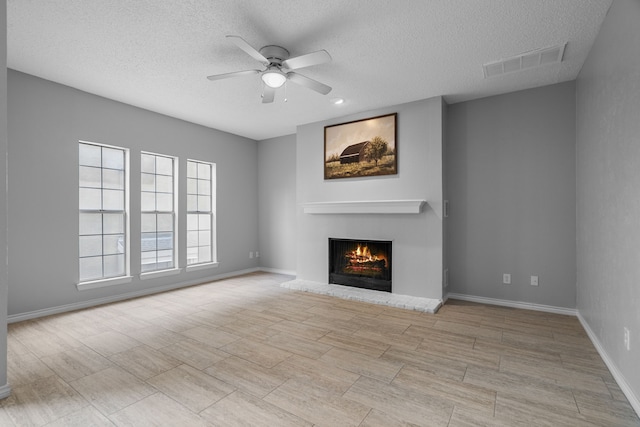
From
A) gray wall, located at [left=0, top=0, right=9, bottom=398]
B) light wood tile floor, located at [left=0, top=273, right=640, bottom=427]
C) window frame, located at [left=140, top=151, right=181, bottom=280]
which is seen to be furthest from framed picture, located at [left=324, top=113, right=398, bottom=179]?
gray wall, located at [left=0, top=0, right=9, bottom=398]

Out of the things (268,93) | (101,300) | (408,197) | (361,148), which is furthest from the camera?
(361,148)

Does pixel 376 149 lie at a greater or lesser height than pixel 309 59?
lesser

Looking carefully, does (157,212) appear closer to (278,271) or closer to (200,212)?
(200,212)

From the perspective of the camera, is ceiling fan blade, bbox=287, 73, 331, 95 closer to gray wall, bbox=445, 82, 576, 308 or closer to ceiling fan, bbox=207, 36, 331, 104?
ceiling fan, bbox=207, 36, 331, 104

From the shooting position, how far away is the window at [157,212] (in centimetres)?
476

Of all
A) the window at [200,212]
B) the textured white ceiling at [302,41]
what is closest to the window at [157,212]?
the window at [200,212]

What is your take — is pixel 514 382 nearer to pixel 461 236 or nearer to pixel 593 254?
pixel 593 254

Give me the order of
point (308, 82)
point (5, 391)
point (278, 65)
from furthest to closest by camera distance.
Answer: point (308, 82)
point (278, 65)
point (5, 391)

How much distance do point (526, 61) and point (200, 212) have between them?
17.0 ft

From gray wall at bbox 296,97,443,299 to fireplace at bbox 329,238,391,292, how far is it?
11 centimetres

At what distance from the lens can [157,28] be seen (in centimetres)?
258

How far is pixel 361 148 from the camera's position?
464cm

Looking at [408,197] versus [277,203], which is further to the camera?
[277,203]

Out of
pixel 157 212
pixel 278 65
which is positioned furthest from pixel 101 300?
pixel 278 65
